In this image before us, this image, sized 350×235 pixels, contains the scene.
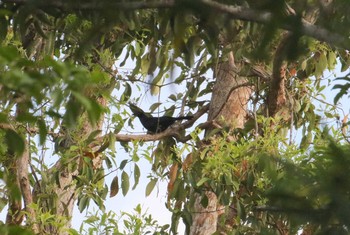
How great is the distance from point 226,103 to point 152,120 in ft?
3.63

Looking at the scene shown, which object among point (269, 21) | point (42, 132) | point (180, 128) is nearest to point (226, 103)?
point (180, 128)

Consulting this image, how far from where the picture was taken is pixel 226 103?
8.06m

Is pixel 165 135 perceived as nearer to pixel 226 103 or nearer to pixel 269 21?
pixel 226 103

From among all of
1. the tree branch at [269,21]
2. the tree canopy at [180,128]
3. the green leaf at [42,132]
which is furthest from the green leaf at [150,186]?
the tree branch at [269,21]

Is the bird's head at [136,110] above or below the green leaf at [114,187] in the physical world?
above

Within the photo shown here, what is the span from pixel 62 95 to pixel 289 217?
80 cm

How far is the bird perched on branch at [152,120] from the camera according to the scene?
833cm

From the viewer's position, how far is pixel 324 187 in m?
2.86

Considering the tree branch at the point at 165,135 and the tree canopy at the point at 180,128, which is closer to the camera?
the tree canopy at the point at 180,128

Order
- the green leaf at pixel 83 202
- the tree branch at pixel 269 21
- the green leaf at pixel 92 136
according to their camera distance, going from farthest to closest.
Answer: the green leaf at pixel 83 202 → the green leaf at pixel 92 136 → the tree branch at pixel 269 21

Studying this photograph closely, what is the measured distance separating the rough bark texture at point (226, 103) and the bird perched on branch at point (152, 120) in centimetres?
47

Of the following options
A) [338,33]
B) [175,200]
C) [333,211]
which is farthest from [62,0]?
[175,200]

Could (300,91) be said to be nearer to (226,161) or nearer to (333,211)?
(226,161)

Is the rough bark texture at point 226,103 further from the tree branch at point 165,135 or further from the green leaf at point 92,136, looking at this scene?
the green leaf at point 92,136
